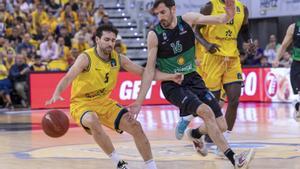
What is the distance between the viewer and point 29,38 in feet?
80.1

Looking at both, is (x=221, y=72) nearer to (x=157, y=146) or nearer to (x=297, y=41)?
(x=157, y=146)

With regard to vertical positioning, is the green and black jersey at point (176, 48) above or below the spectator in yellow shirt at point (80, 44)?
above

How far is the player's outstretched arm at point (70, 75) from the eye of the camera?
8930 mm

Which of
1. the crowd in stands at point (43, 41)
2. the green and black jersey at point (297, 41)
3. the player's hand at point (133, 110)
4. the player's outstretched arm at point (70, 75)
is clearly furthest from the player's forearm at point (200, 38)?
the crowd in stands at point (43, 41)

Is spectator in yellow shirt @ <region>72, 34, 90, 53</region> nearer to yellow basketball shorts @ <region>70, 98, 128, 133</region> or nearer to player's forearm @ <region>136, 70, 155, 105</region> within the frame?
yellow basketball shorts @ <region>70, 98, 128, 133</region>

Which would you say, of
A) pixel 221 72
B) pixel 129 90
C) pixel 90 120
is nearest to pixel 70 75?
pixel 90 120

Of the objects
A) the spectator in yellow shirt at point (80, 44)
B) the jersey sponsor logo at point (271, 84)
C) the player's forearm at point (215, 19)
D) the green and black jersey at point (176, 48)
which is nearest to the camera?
the green and black jersey at point (176, 48)

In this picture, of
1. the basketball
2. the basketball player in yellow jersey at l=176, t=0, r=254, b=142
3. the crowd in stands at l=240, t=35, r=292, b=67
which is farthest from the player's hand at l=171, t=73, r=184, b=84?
the crowd in stands at l=240, t=35, r=292, b=67

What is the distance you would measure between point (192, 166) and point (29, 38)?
1544 centimetres

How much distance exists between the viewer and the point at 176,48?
9.63 m

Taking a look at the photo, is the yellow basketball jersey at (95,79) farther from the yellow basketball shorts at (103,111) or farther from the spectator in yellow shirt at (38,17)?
the spectator in yellow shirt at (38,17)

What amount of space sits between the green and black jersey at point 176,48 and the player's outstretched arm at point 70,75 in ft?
3.30

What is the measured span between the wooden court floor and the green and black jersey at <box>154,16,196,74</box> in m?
1.31

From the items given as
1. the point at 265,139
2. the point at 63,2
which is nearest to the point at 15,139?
the point at 265,139
